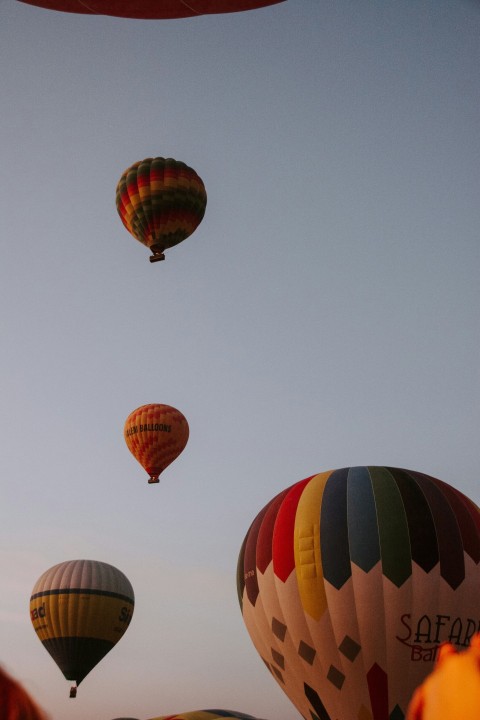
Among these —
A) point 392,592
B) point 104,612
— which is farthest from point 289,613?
point 104,612

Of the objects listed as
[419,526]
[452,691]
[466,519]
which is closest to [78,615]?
[419,526]

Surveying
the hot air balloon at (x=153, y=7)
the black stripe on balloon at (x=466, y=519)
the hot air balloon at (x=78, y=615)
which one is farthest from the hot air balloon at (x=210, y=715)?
the hot air balloon at (x=78, y=615)

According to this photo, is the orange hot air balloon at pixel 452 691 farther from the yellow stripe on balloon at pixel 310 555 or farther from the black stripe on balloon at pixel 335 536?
the yellow stripe on balloon at pixel 310 555

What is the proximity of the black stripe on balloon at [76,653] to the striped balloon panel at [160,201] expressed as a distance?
492 inches

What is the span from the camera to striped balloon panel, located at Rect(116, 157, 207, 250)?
852 inches

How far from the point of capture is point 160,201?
70.8ft

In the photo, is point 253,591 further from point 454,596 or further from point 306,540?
point 454,596

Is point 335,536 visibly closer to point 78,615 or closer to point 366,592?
point 366,592

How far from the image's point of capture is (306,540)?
14.9 m

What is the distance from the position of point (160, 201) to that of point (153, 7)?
13290mm

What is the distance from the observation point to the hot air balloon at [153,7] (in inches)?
326

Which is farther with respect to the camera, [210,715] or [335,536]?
[335,536]

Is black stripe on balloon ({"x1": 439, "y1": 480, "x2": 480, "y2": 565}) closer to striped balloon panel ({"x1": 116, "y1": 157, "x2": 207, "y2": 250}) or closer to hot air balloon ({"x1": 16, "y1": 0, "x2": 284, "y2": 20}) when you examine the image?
hot air balloon ({"x1": 16, "y1": 0, "x2": 284, "y2": 20})

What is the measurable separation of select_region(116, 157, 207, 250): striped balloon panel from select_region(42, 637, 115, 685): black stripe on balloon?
492 inches
